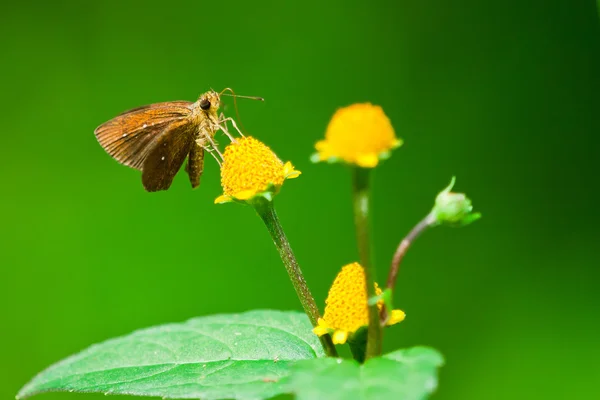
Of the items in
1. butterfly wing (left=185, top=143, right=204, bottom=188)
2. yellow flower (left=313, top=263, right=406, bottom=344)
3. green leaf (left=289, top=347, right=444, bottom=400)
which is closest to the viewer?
green leaf (left=289, top=347, right=444, bottom=400)

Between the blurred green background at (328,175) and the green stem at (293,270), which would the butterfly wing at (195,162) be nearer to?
the green stem at (293,270)

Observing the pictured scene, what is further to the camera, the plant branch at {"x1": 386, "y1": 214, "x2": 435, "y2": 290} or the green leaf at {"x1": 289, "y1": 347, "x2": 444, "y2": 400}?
the plant branch at {"x1": 386, "y1": 214, "x2": 435, "y2": 290}

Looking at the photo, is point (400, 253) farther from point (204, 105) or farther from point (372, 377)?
point (204, 105)

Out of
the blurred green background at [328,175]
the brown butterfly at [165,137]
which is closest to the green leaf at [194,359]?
the brown butterfly at [165,137]

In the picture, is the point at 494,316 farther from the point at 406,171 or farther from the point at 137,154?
the point at 137,154

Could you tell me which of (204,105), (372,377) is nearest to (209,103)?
(204,105)

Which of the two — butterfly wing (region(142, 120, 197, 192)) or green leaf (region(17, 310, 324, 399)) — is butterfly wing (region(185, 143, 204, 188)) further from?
green leaf (region(17, 310, 324, 399))


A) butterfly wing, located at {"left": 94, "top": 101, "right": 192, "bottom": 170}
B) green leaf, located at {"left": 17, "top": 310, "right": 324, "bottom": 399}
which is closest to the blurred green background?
butterfly wing, located at {"left": 94, "top": 101, "right": 192, "bottom": 170}
